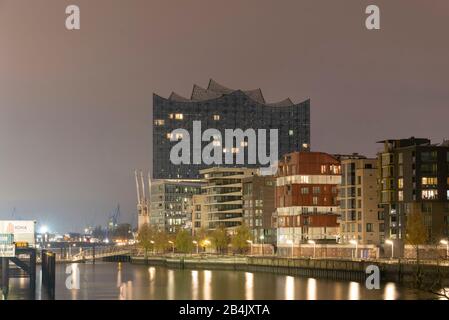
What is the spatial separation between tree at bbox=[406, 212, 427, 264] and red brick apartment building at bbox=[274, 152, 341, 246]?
1579 centimetres

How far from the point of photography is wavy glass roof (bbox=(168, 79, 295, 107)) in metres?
186

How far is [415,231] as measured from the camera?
7956 centimetres

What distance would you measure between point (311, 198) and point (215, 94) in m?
92.1

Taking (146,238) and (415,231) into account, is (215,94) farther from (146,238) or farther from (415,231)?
(415,231)

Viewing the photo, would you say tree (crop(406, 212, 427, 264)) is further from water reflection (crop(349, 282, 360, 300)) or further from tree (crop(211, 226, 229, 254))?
tree (crop(211, 226, 229, 254))

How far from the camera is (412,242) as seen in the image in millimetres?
79312

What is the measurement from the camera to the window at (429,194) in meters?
83.8

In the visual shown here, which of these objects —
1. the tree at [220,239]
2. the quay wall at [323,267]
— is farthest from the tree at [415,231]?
the tree at [220,239]

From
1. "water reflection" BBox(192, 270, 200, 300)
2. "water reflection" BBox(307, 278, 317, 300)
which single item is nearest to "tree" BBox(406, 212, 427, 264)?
"water reflection" BBox(307, 278, 317, 300)

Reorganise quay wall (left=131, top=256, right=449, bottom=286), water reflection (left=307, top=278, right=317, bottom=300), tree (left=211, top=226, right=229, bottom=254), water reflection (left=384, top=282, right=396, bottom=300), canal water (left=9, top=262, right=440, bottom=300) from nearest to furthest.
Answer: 1. water reflection (left=384, top=282, right=396, bottom=300)
2. water reflection (left=307, top=278, right=317, bottom=300)
3. canal water (left=9, top=262, right=440, bottom=300)
4. quay wall (left=131, top=256, right=449, bottom=286)
5. tree (left=211, top=226, right=229, bottom=254)

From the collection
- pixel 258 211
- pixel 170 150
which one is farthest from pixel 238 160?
pixel 258 211

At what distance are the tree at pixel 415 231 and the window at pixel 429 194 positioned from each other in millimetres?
2810

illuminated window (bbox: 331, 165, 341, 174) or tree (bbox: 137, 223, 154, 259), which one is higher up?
illuminated window (bbox: 331, 165, 341, 174)

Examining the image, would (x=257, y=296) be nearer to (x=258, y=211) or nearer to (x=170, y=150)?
(x=258, y=211)
